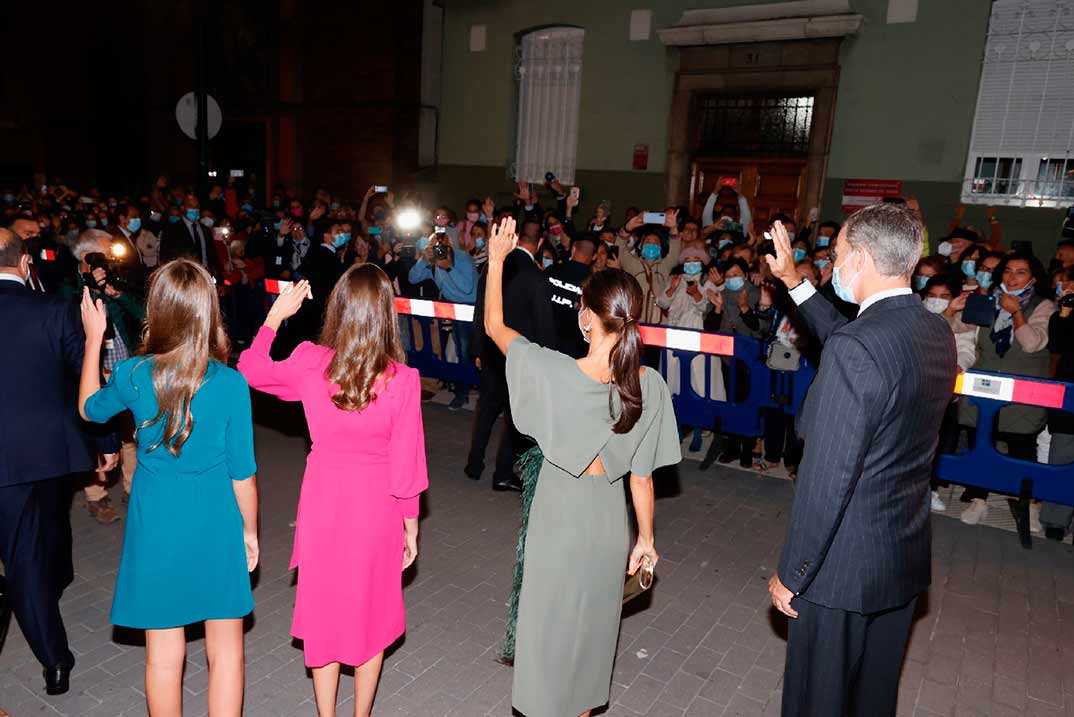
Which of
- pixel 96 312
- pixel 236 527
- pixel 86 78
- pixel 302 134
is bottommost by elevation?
pixel 236 527

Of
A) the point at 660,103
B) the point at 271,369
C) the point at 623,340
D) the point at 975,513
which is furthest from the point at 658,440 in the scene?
the point at 660,103

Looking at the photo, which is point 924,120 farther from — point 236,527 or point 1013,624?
point 236,527

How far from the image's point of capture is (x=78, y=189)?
24.4 m

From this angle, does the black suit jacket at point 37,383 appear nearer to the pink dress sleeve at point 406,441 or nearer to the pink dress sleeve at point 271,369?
the pink dress sleeve at point 271,369

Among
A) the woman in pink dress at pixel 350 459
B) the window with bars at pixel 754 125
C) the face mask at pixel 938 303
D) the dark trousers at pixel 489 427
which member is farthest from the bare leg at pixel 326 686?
the window with bars at pixel 754 125

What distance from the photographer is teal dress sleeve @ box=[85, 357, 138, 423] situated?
298 cm

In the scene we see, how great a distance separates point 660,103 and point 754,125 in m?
1.86

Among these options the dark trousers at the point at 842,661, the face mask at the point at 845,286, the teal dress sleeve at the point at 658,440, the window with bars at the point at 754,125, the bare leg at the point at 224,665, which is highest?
the window with bars at the point at 754,125

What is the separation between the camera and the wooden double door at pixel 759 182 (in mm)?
14102

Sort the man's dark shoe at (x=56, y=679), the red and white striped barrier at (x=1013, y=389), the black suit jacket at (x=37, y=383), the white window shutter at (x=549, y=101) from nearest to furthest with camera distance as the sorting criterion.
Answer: the black suit jacket at (x=37, y=383)
the man's dark shoe at (x=56, y=679)
the red and white striped barrier at (x=1013, y=389)
the white window shutter at (x=549, y=101)

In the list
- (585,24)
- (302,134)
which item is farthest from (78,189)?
(585,24)

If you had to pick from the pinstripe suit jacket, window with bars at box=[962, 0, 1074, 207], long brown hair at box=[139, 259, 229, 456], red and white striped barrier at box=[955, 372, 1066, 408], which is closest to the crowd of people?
long brown hair at box=[139, 259, 229, 456]

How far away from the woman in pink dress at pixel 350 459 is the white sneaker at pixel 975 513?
5132mm

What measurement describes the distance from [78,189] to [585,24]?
1804 cm
